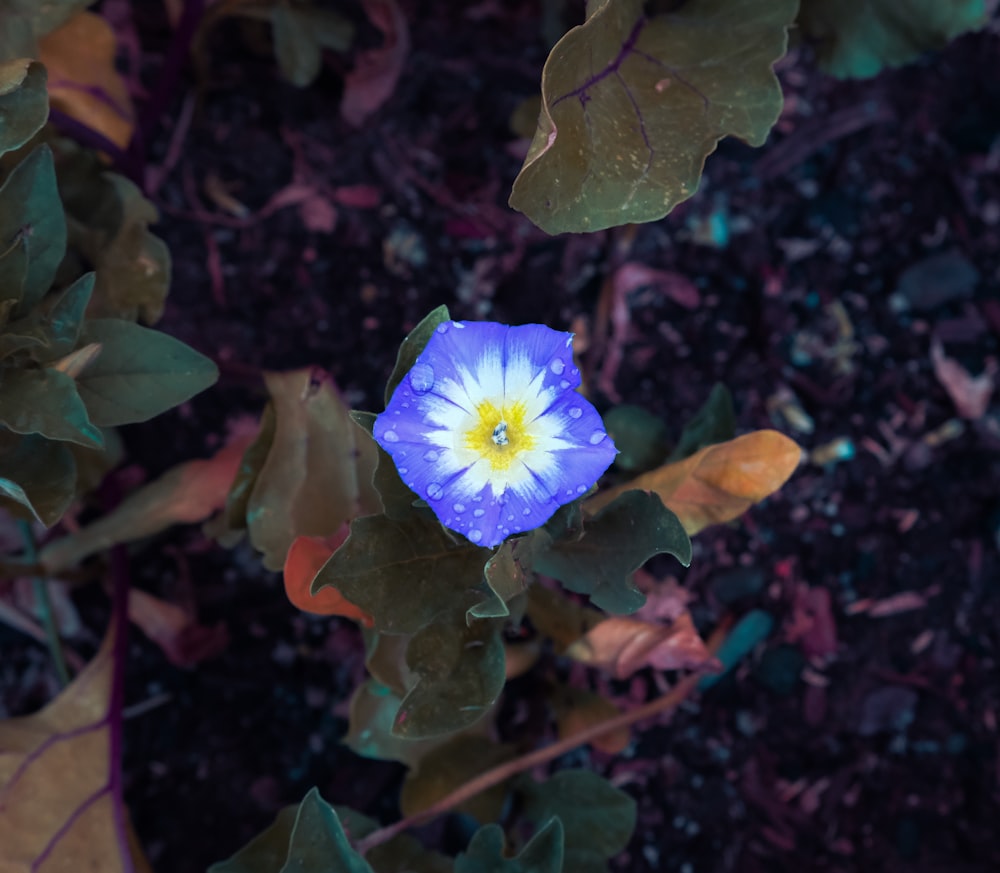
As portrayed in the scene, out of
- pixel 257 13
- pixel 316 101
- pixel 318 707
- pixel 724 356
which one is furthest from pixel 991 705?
pixel 257 13

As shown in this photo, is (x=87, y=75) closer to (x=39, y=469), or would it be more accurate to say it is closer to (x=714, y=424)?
(x=39, y=469)

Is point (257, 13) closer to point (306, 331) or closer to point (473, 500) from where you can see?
point (306, 331)

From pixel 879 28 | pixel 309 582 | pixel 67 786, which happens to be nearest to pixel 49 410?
pixel 309 582

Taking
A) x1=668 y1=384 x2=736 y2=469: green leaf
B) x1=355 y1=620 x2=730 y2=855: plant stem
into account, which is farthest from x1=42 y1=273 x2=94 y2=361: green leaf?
x1=668 y1=384 x2=736 y2=469: green leaf

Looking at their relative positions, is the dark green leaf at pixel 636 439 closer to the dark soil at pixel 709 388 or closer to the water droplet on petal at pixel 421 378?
the dark soil at pixel 709 388

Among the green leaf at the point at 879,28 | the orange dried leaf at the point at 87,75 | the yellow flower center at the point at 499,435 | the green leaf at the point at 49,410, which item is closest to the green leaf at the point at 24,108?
the green leaf at the point at 49,410

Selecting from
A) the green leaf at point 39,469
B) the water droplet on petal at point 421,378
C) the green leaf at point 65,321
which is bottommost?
the green leaf at point 39,469
